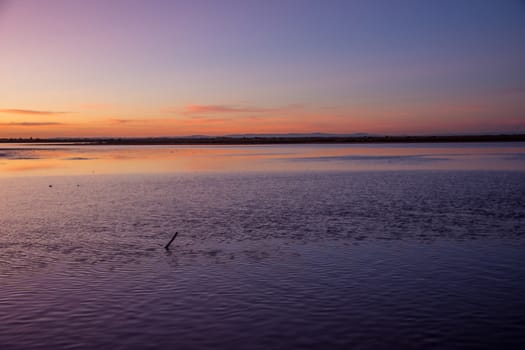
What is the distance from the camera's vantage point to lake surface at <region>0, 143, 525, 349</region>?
9000 mm

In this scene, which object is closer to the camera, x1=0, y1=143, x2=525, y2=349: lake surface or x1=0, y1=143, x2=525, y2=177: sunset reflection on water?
x1=0, y1=143, x2=525, y2=349: lake surface

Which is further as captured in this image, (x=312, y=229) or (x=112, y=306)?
(x=312, y=229)

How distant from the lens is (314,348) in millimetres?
8312

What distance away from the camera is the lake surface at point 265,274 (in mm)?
9000

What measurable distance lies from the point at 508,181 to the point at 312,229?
23.5m

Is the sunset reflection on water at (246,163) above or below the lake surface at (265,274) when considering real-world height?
above

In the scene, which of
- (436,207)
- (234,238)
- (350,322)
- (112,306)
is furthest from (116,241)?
(436,207)

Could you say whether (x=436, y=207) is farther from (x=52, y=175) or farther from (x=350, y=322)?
(x=52, y=175)

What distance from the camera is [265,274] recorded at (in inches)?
508

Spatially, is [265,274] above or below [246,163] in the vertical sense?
below

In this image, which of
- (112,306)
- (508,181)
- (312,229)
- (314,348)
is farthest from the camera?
(508,181)

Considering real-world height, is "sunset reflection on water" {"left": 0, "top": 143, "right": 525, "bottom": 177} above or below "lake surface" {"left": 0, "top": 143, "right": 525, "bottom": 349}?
above

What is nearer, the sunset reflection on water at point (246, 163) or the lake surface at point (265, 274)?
the lake surface at point (265, 274)

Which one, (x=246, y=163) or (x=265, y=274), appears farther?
(x=246, y=163)
